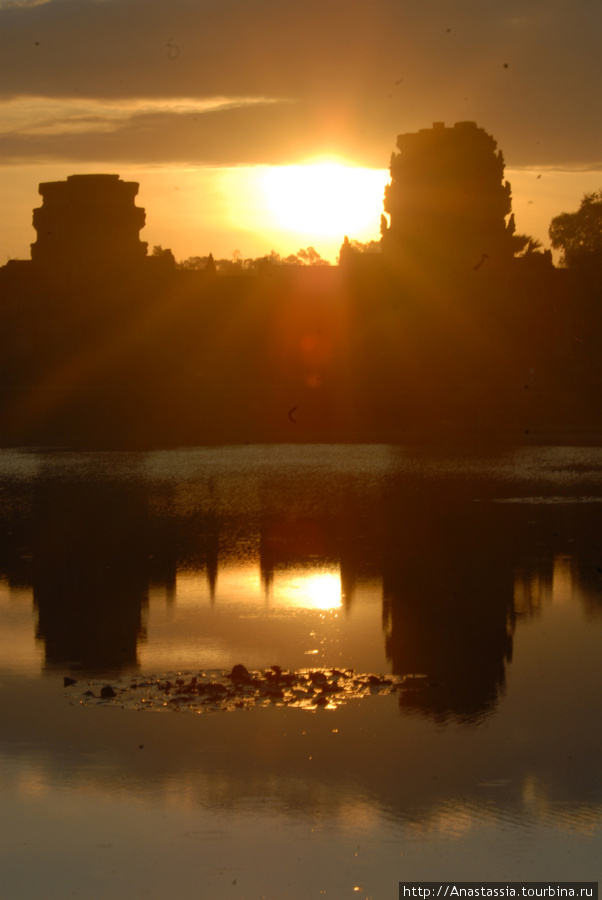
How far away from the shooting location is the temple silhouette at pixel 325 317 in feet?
172

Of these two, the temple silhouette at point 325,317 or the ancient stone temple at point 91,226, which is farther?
the ancient stone temple at point 91,226

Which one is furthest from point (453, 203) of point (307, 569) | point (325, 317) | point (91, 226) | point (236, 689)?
point (236, 689)

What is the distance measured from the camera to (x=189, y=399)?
51.4 meters

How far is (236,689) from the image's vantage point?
952cm

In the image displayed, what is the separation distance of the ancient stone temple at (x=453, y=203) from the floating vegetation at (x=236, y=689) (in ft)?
200

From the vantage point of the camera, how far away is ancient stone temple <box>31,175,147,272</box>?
75.7 metres

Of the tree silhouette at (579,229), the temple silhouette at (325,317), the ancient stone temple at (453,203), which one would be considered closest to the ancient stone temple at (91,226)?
the temple silhouette at (325,317)

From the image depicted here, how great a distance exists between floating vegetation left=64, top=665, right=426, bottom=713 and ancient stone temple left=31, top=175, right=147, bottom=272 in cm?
6737

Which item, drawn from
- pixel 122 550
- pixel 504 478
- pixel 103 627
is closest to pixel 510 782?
pixel 103 627

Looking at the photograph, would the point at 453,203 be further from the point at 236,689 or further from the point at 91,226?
the point at 236,689

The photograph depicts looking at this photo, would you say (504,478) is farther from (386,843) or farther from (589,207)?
(589,207)

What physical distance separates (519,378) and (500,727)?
1948 inches

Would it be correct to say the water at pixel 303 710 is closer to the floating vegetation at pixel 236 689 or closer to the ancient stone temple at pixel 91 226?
the floating vegetation at pixel 236 689

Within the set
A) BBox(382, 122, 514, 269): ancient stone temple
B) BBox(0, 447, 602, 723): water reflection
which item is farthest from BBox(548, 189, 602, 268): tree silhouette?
BBox(0, 447, 602, 723): water reflection
